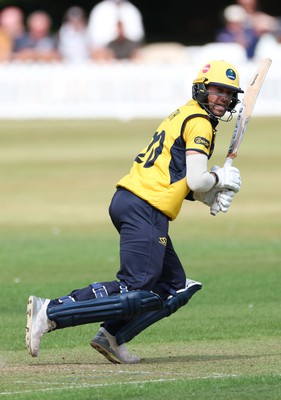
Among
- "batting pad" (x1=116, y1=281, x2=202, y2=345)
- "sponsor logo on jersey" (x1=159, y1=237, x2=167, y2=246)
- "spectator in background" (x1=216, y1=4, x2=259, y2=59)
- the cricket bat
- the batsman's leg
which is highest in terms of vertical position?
the cricket bat

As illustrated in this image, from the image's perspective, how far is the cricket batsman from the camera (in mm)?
7652

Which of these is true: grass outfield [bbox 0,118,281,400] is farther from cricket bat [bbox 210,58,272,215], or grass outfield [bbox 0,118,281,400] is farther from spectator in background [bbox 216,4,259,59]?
spectator in background [bbox 216,4,259,59]

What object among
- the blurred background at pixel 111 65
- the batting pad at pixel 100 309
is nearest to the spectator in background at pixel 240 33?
Answer: the blurred background at pixel 111 65

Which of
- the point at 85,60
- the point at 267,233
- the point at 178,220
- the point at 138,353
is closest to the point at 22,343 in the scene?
the point at 138,353

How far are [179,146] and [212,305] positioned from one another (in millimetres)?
2986

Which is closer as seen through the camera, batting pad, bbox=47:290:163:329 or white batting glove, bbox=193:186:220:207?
batting pad, bbox=47:290:163:329

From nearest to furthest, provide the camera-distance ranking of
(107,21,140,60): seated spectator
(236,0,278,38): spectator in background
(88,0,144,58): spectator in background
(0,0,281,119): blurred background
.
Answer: (0,0,281,119): blurred background → (236,0,278,38): spectator in background → (107,21,140,60): seated spectator → (88,0,144,58): spectator in background

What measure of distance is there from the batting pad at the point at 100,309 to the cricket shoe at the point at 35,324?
0.13ft

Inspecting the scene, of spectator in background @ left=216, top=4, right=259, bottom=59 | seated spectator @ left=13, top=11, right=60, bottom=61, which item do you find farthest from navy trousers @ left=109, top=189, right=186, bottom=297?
seated spectator @ left=13, top=11, right=60, bottom=61

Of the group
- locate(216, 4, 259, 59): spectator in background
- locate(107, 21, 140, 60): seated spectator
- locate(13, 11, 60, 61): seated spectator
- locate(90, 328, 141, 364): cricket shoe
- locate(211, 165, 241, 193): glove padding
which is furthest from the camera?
locate(107, 21, 140, 60): seated spectator

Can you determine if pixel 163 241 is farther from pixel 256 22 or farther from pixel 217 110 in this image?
pixel 256 22

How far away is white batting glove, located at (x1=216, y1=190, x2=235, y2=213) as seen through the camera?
795cm

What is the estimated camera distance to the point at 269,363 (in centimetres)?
778

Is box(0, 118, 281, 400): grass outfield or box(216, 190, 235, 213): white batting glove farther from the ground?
box(216, 190, 235, 213): white batting glove
